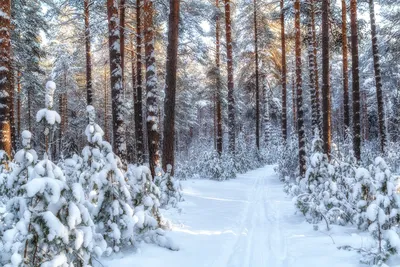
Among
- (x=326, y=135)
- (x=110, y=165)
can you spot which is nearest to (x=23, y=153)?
(x=110, y=165)

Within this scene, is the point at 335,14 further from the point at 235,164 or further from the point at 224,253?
the point at 224,253

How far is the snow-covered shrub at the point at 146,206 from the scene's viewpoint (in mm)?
5164

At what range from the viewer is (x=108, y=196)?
4668mm

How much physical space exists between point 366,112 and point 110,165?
38403mm

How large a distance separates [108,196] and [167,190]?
3697 millimetres

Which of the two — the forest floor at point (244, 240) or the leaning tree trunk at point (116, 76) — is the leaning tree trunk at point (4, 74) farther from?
the forest floor at point (244, 240)

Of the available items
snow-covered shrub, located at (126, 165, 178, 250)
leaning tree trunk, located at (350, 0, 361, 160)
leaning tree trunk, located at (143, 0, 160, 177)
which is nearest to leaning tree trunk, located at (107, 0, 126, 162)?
leaning tree trunk, located at (143, 0, 160, 177)

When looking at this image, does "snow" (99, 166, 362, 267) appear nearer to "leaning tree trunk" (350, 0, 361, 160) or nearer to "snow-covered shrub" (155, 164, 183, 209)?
"snow-covered shrub" (155, 164, 183, 209)

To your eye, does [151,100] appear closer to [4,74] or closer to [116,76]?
[116,76]

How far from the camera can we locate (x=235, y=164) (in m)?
18.8

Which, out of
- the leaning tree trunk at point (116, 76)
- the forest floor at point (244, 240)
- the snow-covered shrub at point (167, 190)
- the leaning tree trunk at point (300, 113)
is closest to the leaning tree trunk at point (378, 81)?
the leaning tree trunk at point (300, 113)

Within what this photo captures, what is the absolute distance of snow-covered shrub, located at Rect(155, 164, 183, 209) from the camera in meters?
8.19

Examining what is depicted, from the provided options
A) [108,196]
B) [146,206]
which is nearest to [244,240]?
[146,206]

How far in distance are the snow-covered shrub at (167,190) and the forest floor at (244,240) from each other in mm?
260
